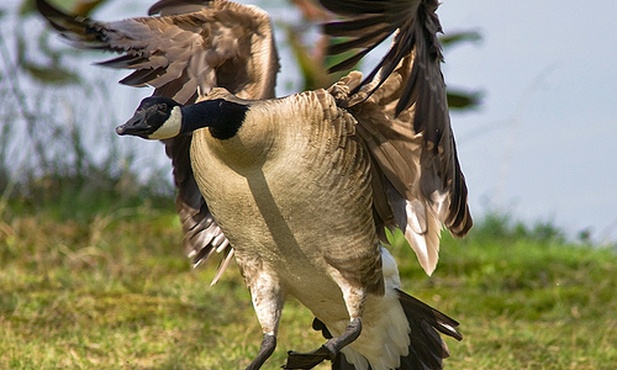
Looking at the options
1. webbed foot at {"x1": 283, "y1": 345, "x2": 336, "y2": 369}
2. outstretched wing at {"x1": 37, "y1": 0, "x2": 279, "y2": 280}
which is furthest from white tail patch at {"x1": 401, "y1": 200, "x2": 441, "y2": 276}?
outstretched wing at {"x1": 37, "y1": 0, "x2": 279, "y2": 280}

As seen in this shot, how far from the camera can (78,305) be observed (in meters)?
6.98

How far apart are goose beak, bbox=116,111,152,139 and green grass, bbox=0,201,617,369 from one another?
192cm

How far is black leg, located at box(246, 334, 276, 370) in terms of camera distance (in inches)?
203

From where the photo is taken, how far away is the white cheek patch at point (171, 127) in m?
4.40

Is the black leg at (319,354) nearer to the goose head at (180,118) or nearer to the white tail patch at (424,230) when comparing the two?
the white tail patch at (424,230)

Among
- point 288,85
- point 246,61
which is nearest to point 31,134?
point 288,85

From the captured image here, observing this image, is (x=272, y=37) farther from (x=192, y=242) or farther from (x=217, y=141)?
(x=192, y=242)

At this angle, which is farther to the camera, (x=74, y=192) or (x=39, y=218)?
(x=74, y=192)

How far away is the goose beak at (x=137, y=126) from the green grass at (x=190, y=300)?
6.30ft

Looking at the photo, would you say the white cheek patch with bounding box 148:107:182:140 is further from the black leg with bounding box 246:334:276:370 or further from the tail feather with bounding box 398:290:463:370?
the tail feather with bounding box 398:290:463:370

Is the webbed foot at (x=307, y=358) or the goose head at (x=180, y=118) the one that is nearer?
the goose head at (x=180, y=118)

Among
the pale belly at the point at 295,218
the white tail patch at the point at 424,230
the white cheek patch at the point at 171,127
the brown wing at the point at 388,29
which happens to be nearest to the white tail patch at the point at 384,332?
the white tail patch at the point at 424,230

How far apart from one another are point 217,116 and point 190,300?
9.64ft

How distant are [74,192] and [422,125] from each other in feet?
19.8
